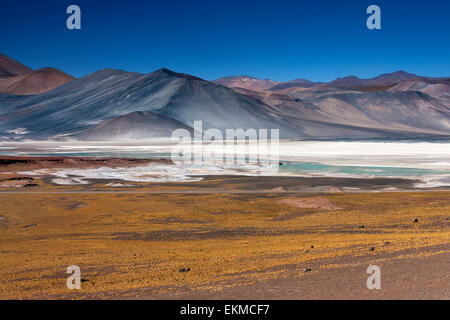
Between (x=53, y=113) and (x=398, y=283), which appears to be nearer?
(x=398, y=283)

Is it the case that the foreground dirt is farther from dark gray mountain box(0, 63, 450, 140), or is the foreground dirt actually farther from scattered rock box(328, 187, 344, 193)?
dark gray mountain box(0, 63, 450, 140)

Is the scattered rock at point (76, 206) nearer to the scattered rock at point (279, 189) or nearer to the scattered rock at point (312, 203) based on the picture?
the scattered rock at point (312, 203)

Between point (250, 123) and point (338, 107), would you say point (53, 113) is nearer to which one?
point (250, 123)

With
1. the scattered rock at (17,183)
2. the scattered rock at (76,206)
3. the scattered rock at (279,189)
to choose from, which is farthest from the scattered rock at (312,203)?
the scattered rock at (17,183)

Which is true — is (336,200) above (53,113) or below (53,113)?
below

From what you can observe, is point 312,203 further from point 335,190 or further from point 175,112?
point 175,112

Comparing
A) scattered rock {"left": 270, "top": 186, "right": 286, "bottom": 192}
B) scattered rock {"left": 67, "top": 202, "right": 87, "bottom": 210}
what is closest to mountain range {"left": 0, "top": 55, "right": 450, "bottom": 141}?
scattered rock {"left": 270, "top": 186, "right": 286, "bottom": 192}
